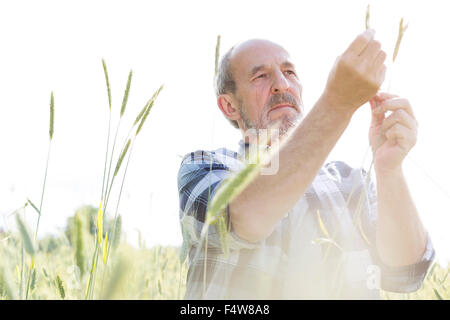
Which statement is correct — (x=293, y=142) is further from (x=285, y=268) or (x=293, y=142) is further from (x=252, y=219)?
(x=285, y=268)

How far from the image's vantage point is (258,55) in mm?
2355

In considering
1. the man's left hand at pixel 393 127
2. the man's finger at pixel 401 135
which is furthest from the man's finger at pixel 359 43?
the man's finger at pixel 401 135

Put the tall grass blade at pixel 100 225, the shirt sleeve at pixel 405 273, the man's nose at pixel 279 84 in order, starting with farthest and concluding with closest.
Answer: the man's nose at pixel 279 84 < the shirt sleeve at pixel 405 273 < the tall grass blade at pixel 100 225

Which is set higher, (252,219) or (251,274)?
(252,219)

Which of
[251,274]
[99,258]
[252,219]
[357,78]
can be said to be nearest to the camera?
[99,258]

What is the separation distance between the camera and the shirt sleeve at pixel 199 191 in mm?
1233

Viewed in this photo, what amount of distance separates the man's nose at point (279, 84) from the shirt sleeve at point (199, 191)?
2.46 ft

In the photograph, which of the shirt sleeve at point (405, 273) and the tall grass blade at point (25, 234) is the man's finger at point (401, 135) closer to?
the shirt sleeve at point (405, 273)

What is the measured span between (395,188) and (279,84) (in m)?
0.90

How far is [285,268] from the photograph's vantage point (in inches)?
59.8

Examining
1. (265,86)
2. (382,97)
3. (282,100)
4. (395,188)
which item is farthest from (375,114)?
(265,86)
